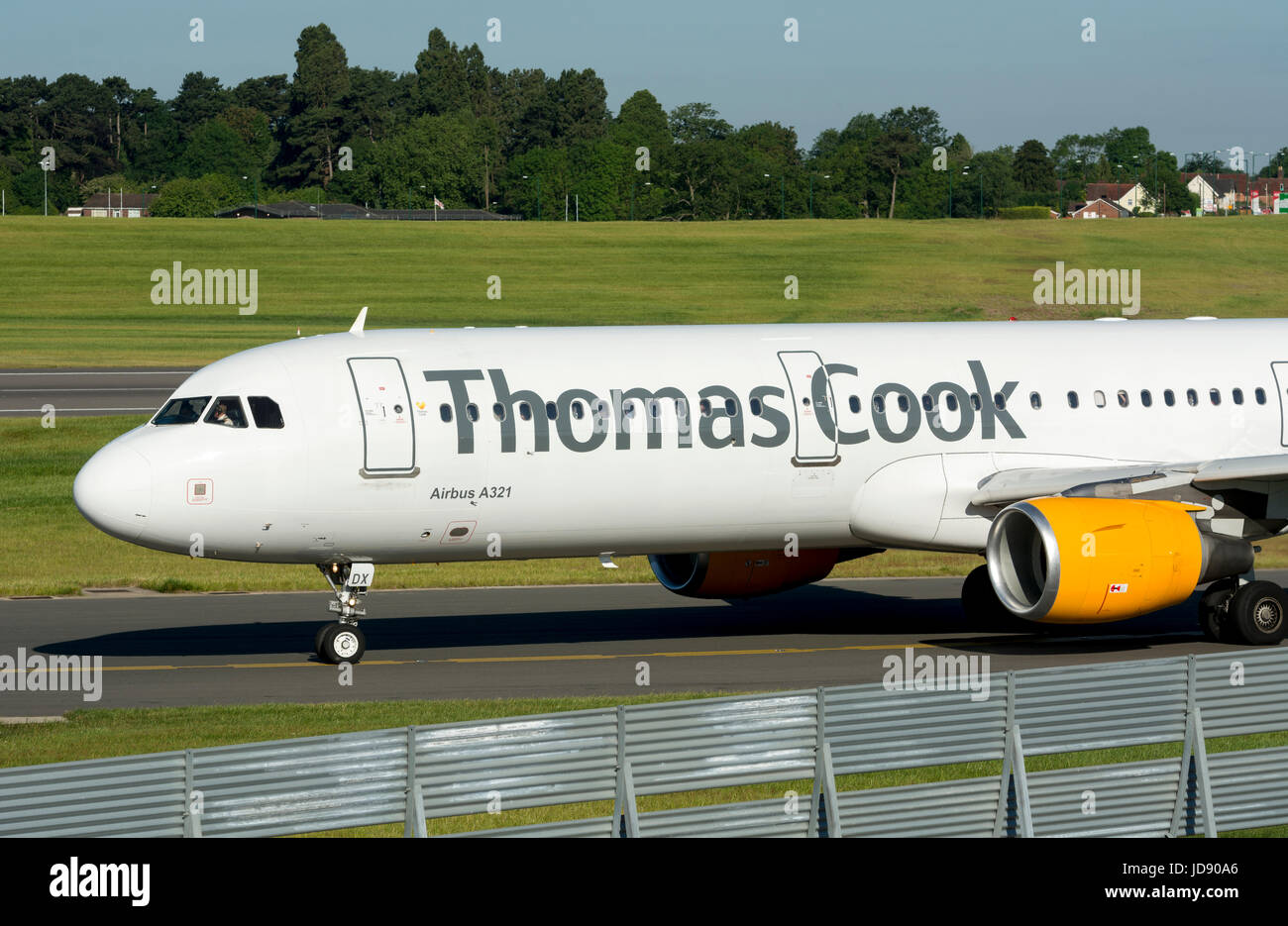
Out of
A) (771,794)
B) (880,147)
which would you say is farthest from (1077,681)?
(880,147)

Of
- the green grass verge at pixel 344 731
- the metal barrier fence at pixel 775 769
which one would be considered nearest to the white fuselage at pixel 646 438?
the green grass verge at pixel 344 731

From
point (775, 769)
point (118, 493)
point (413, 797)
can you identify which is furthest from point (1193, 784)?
Answer: point (118, 493)

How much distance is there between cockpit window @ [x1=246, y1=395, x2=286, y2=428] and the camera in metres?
21.2

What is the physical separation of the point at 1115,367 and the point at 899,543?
4.50 meters

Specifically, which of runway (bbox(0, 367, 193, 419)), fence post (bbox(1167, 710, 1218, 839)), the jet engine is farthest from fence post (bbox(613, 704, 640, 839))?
runway (bbox(0, 367, 193, 419))

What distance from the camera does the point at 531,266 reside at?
107625 mm

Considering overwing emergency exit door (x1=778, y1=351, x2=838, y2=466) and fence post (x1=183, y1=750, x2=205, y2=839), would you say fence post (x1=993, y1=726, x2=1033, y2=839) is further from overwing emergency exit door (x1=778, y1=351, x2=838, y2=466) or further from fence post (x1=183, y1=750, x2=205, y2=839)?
overwing emergency exit door (x1=778, y1=351, x2=838, y2=466)

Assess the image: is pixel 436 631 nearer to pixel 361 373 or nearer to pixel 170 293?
pixel 361 373

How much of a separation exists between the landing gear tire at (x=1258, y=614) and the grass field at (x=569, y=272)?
5165cm

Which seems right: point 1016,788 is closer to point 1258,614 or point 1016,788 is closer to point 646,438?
point 646,438

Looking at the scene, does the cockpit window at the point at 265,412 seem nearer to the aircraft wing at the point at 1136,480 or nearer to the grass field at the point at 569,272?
the aircraft wing at the point at 1136,480

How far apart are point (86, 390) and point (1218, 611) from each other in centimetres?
4217

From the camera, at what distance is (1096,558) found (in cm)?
2153

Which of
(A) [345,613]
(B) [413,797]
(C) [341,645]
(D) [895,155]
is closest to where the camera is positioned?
(B) [413,797]
